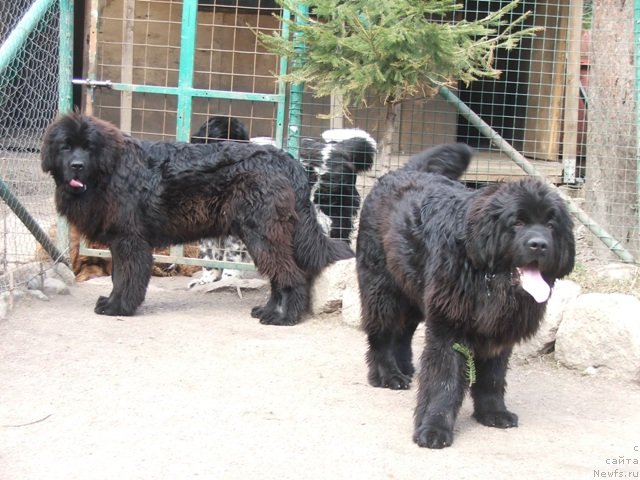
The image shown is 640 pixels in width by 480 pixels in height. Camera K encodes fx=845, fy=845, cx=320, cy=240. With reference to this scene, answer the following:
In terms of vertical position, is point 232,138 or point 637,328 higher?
point 232,138

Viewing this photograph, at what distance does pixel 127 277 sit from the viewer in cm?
714

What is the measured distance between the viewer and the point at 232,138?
838 centimetres

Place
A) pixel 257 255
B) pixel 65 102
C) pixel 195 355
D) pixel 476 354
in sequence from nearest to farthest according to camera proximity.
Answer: pixel 476 354, pixel 195 355, pixel 257 255, pixel 65 102

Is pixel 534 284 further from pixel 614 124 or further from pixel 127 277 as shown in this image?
pixel 614 124

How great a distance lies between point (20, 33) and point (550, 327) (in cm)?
496

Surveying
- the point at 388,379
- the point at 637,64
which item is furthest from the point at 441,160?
the point at 637,64

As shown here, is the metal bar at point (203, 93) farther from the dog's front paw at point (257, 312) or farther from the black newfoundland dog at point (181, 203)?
the dog's front paw at point (257, 312)

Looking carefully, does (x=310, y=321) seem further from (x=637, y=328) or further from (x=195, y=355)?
(x=637, y=328)

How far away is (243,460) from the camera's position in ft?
13.3

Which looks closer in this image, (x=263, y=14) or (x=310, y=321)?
(x=310, y=321)

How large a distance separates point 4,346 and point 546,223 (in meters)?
3.82

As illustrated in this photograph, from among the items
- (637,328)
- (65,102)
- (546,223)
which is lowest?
(637,328)

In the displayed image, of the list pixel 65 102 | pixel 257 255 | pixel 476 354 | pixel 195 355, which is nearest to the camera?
pixel 476 354

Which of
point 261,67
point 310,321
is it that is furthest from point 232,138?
point 261,67
